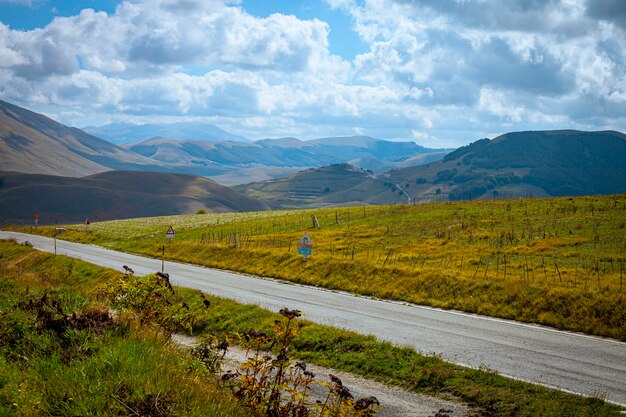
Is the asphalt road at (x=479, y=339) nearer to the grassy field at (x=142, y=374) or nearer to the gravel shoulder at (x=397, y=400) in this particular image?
the grassy field at (x=142, y=374)

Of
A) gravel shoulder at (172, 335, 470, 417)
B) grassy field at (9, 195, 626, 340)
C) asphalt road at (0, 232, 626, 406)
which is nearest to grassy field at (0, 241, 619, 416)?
gravel shoulder at (172, 335, 470, 417)

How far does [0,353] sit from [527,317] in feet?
55.2

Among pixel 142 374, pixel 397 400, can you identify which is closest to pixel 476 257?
pixel 397 400

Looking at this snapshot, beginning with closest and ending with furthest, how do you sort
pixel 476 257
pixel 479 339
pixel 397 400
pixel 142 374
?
pixel 142 374, pixel 397 400, pixel 479 339, pixel 476 257

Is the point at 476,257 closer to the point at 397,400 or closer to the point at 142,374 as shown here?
the point at 397,400

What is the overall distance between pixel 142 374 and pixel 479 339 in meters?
11.7

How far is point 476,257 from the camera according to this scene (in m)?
29.0

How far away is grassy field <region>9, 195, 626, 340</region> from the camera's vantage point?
19031 millimetres

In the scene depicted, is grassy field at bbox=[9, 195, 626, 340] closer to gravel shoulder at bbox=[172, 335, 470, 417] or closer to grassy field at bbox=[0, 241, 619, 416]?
grassy field at bbox=[0, 241, 619, 416]

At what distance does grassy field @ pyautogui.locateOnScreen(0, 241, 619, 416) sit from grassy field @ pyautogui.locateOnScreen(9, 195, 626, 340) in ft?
25.2

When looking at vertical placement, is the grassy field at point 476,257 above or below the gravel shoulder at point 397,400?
above

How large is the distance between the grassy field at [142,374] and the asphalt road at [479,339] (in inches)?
42.7

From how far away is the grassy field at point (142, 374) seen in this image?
6.02 m

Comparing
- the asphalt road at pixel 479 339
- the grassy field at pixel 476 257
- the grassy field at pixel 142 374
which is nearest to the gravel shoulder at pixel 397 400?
the grassy field at pixel 142 374
